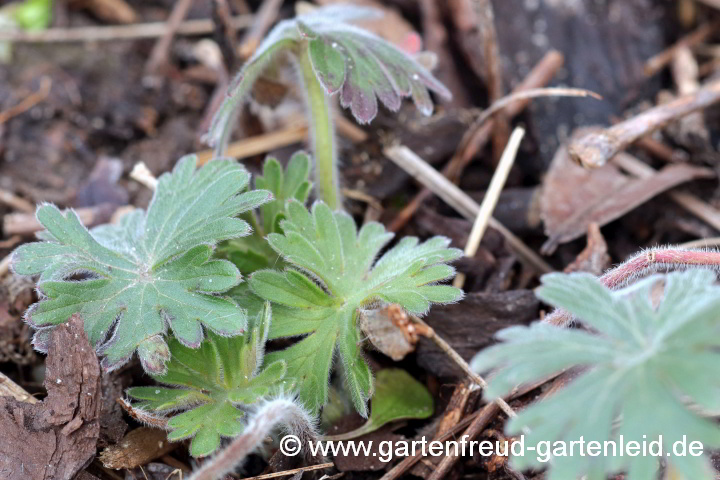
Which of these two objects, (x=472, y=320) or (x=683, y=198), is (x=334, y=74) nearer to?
(x=472, y=320)

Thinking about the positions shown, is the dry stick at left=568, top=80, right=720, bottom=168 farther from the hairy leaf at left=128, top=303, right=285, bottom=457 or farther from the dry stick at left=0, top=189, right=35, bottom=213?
the dry stick at left=0, top=189, right=35, bottom=213

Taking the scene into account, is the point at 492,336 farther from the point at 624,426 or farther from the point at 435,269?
the point at 624,426

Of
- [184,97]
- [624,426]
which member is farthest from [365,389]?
[184,97]

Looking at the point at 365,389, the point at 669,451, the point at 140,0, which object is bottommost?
the point at 365,389

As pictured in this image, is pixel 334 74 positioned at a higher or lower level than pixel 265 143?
higher

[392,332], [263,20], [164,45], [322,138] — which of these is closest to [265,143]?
[322,138]

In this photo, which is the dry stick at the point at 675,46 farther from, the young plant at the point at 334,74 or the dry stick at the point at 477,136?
the young plant at the point at 334,74
